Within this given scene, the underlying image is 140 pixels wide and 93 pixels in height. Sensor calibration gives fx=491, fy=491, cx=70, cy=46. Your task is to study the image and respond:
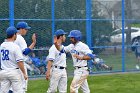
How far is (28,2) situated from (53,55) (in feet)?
20.6

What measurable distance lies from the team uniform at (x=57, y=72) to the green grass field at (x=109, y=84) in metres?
2.58

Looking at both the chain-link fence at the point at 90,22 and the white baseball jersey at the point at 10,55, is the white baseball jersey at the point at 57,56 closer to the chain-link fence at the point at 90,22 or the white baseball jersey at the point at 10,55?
the white baseball jersey at the point at 10,55

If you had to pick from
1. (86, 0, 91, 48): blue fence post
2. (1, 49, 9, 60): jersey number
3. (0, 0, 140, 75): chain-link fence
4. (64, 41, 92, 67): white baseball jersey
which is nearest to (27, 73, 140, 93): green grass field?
(0, 0, 140, 75): chain-link fence

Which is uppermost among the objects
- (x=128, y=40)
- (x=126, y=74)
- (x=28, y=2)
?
(x=28, y=2)

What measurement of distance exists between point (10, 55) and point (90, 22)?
29.7 feet

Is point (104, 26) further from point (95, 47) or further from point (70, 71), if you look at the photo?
point (70, 71)

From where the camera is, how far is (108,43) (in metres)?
19.7

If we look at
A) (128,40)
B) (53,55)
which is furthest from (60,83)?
(128,40)

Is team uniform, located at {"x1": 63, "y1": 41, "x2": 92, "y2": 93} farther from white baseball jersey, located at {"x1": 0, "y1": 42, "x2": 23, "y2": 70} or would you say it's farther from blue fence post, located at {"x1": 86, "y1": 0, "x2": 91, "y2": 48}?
blue fence post, located at {"x1": 86, "y1": 0, "x2": 91, "y2": 48}

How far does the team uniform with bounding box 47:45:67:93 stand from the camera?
38.8 ft

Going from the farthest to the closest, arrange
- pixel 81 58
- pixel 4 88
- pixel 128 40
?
1. pixel 128 40
2. pixel 81 58
3. pixel 4 88

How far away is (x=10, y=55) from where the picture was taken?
1046cm

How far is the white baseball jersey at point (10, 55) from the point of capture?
1038 cm

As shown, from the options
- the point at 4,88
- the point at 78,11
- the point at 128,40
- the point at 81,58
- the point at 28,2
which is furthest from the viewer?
the point at 128,40
